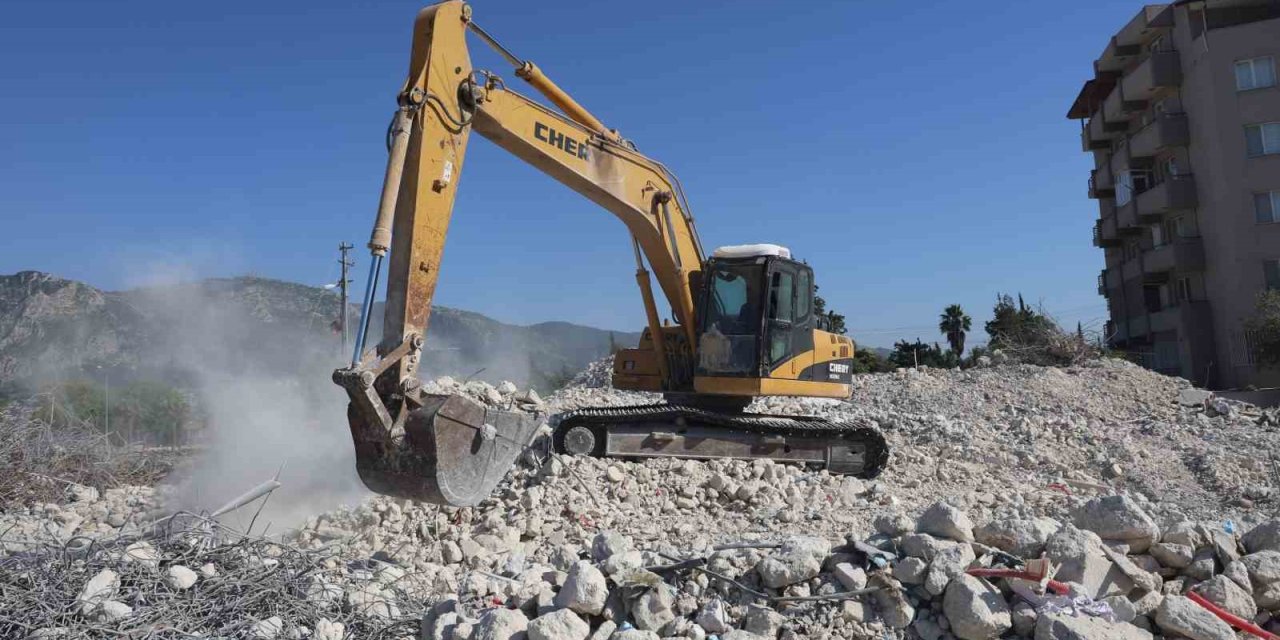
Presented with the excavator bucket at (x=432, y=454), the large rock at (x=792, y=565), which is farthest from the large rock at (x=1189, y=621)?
the excavator bucket at (x=432, y=454)

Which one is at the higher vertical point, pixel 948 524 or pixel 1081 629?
pixel 948 524

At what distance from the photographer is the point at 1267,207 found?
1029 inches

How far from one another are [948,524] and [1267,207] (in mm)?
27551

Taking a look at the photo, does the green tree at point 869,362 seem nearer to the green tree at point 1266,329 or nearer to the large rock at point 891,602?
the green tree at point 1266,329

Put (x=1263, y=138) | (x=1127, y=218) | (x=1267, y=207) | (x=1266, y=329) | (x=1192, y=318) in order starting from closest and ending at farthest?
(x=1266, y=329)
(x=1267, y=207)
(x=1263, y=138)
(x=1192, y=318)
(x=1127, y=218)

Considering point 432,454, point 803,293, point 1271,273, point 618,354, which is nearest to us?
point 432,454

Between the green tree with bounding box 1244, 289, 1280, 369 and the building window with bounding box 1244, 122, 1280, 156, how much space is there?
168 inches

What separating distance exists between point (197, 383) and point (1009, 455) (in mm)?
14361

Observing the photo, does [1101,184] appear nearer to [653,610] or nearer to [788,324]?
[788,324]

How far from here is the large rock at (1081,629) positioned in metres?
3.74

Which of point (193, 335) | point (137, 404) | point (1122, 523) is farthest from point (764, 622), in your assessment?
point (193, 335)

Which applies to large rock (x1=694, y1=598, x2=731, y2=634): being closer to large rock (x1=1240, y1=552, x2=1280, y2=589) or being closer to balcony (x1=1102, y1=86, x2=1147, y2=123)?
large rock (x1=1240, y1=552, x2=1280, y2=589)

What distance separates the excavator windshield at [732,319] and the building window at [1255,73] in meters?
24.8

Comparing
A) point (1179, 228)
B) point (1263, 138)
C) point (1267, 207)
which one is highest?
point (1263, 138)
